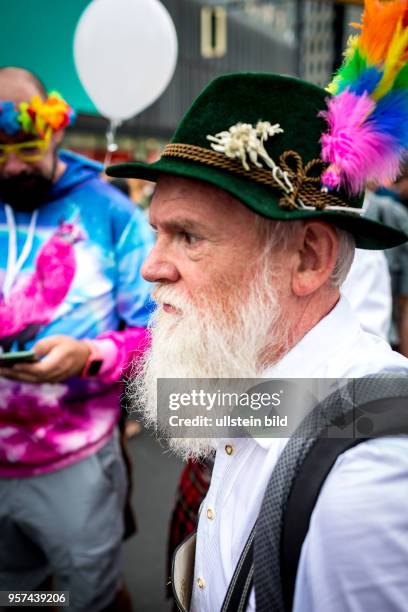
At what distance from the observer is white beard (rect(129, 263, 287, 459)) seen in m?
1.08

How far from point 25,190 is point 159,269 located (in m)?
1.12

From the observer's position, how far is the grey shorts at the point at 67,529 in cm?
198

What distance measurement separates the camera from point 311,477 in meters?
0.83

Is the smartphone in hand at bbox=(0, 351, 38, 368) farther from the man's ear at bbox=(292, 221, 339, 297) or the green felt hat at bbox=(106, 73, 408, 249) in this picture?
the man's ear at bbox=(292, 221, 339, 297)

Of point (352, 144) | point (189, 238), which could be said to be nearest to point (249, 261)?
point (189, 238)

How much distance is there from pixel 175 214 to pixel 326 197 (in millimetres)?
308

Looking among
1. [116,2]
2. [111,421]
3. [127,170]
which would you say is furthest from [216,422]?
[116,2]

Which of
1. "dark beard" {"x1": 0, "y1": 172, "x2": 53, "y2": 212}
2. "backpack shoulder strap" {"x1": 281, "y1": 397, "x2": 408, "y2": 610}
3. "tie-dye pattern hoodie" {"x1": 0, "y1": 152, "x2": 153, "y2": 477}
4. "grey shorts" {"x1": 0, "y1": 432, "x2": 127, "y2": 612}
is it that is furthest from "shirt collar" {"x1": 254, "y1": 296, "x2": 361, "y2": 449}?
"dark beard" {"x1": 0, "y1": 172, "x2": 53, "y2": 212}

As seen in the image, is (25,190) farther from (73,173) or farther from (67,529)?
(67,529)

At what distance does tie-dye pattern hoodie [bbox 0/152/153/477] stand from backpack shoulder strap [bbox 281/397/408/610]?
1127 mm

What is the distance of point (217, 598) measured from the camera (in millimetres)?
1017

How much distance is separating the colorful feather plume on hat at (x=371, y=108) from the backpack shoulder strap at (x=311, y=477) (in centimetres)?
45

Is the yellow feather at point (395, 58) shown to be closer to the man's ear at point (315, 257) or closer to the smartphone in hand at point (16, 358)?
the man's ear at point (315, 257)

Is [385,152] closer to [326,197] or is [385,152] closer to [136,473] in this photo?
[326,197]
